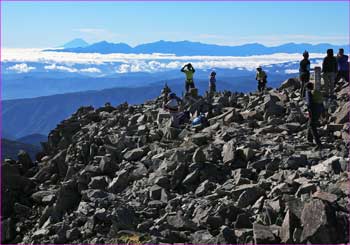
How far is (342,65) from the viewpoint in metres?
26.2

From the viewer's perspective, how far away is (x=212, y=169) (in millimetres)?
18797

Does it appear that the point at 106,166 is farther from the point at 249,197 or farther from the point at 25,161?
the point at 25,161

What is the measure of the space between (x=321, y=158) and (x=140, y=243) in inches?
274

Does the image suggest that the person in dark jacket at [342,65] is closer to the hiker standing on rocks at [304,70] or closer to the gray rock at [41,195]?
the hiker standing on rocks at [304,70]

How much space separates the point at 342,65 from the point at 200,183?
38.9 feet

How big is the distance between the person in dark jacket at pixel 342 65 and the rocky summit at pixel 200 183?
83 cm

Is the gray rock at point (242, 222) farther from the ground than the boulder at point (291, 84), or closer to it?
closer to it

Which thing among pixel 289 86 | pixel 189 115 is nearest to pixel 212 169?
pixel 189 115

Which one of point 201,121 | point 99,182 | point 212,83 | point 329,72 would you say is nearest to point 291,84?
point 329,72

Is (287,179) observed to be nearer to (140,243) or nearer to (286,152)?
(286,152)

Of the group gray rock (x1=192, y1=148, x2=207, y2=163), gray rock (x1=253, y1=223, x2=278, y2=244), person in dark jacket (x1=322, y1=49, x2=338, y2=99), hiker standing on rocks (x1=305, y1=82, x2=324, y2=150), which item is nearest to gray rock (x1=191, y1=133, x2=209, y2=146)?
gray rock (x1=192, y1=148, x2=207, y2=163)

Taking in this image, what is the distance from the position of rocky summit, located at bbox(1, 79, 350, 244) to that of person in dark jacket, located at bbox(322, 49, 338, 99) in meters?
0.82

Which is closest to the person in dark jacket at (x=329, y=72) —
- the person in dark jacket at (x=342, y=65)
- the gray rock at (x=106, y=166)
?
the person in dark jacket at (x=342, y=65)

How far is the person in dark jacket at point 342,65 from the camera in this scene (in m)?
25.8
